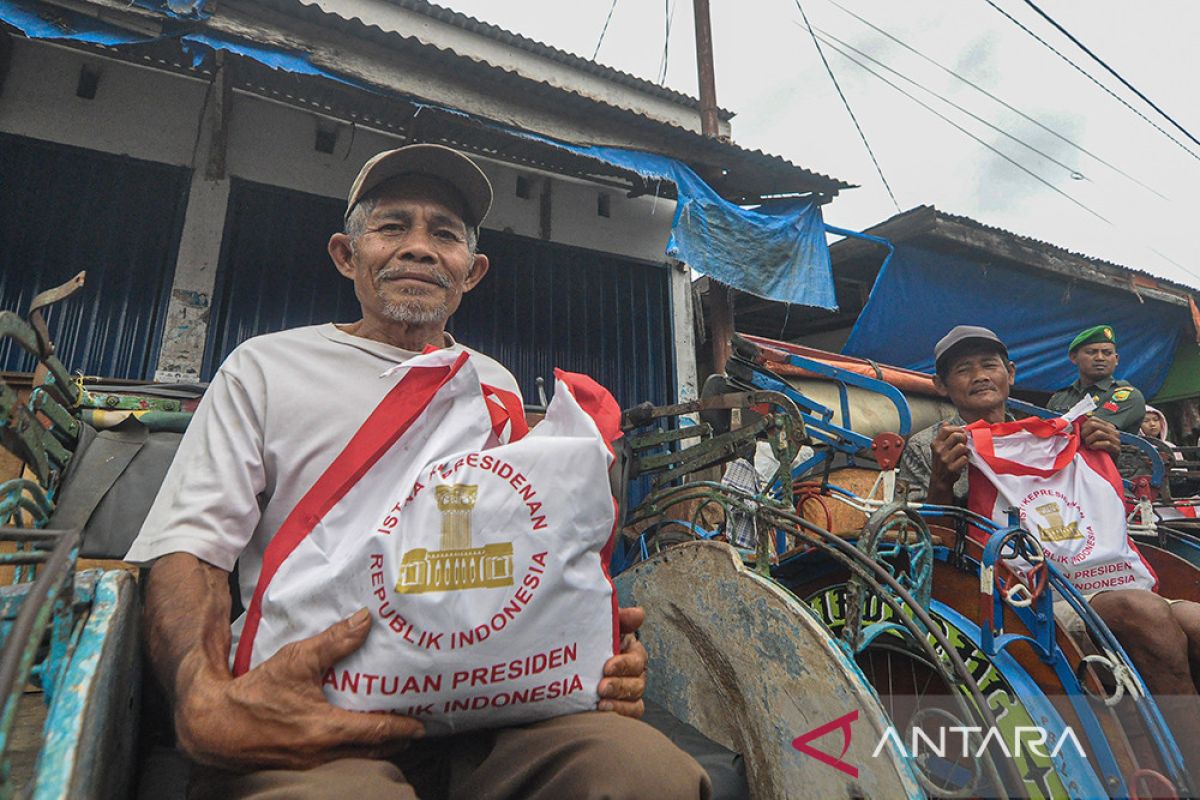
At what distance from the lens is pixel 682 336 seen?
6621mm

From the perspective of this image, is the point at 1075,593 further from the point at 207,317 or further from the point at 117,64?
the point at 117,64

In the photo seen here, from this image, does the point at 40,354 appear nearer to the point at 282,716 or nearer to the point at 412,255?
the point at 412,255

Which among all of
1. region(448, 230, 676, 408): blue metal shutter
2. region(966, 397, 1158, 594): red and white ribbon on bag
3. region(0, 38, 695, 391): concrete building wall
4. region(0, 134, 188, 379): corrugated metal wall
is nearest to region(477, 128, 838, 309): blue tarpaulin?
region(448, 230, 676, 408): blue metal shutter

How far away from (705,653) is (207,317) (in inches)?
185

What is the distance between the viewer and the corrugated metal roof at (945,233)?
253 inches

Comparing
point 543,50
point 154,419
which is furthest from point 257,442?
point 543,50

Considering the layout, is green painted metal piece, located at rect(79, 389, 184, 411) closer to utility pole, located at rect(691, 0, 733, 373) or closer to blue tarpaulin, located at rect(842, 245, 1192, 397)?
utility pole, located at rect(691, 0, 733, 373)

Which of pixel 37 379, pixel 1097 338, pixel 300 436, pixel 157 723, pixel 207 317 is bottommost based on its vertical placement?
pixel 157 723

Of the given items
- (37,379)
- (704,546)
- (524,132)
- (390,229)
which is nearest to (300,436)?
(390,229)

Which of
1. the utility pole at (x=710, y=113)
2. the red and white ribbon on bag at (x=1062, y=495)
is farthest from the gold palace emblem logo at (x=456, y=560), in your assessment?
the utility pole at (x=710, y=113)

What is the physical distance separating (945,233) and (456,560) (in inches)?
277

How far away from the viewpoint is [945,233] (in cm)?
648

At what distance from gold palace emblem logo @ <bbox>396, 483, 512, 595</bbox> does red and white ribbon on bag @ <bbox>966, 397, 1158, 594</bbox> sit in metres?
2.12

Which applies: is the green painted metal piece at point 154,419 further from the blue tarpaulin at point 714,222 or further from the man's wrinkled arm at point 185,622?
the blue tarpaulin at point 714,222
